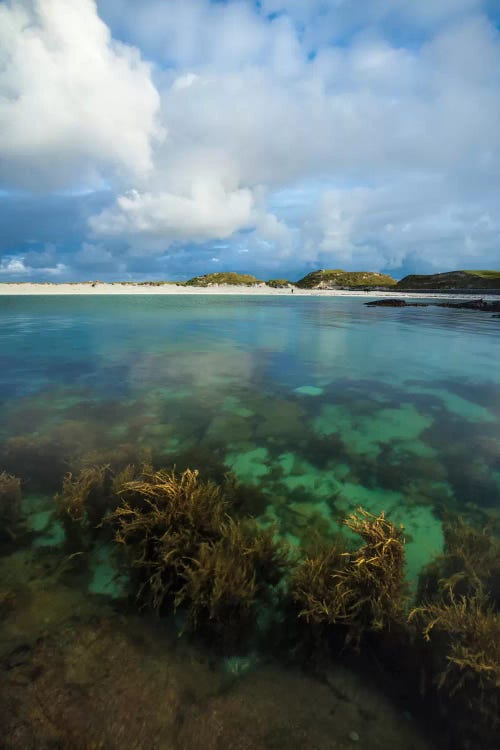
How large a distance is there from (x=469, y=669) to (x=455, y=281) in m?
171

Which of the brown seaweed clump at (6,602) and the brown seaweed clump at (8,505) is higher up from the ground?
the brown seaweed clump at (8,505)

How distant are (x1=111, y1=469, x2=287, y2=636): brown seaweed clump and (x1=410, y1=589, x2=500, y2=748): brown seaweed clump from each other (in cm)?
174

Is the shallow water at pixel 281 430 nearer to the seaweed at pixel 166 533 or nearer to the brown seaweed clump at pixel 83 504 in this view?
the brown seaweed clump at pixel 83 504

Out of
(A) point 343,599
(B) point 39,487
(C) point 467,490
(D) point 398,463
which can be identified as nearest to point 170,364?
(B) point 39,487

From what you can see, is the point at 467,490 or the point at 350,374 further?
the point at 350,374

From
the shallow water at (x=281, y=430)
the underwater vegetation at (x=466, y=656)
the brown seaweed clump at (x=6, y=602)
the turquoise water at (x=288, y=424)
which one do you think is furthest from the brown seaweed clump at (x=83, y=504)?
the underwater vegetation at (x=466, y=656)

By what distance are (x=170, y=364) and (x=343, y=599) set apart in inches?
577

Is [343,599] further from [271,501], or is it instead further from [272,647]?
[271,501]

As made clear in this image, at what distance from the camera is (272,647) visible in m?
3.45

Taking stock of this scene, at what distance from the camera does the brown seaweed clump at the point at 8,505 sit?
4.87 metres

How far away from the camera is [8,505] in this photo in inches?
202

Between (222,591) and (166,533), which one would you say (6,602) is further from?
(222,591)

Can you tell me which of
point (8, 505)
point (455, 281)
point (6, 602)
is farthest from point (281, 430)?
point (455, 281)

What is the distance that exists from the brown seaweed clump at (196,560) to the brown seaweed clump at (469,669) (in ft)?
5.70
